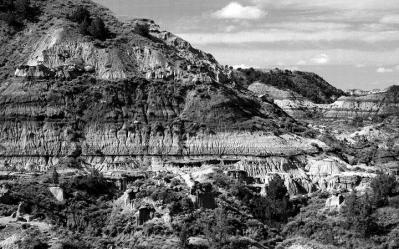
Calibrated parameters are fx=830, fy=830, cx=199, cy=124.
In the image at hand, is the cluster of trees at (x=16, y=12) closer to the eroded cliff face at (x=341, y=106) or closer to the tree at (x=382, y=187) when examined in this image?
the tree at (x=382, y=187)

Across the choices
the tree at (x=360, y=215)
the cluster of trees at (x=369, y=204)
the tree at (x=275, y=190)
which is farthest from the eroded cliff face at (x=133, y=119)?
the tree at (x=360, y=215)

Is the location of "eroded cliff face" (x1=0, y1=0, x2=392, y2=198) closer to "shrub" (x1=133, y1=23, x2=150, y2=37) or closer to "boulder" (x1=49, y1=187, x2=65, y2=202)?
"shrub" (x1=133, y1=23, x2=150, y2=37)

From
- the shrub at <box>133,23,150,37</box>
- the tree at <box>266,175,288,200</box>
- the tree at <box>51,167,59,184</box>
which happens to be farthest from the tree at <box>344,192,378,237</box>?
the shrub at <box>133,23,150,37</box>

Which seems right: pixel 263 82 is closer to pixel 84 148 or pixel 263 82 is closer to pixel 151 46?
pixel 151 46

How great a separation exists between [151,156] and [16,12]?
30.0 metres

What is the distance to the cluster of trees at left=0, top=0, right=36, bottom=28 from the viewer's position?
10025 cm

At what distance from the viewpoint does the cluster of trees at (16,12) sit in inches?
3947

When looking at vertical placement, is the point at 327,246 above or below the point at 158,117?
below

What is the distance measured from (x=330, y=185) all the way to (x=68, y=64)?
31793mm

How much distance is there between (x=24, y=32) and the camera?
99.2 meters

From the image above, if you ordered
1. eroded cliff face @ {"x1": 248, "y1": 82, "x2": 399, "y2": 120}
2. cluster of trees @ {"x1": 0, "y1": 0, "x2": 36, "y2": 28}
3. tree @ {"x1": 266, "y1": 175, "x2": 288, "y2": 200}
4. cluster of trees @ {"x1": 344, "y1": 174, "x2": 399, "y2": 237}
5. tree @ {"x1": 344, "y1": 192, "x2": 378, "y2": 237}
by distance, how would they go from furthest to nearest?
eroded cliff face @ {"x1": 248, "y1": 82, "x2": 399, "y2": 120} → cluster of trees @ {"x1": 0, "y1": 0, "x2": 36, "y2": 28} → tree @ {"x1": 266, "y1": 175, "x2": 288, "y2": 200} → cluster of trees @ {"x1": 344, "y1": 174, "x2": 399, "y2": 237} → tree @ {"x1": 344, "y1": 192, "x2": 378, "y2": 237}

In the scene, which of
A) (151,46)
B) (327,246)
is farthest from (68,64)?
(327,246)

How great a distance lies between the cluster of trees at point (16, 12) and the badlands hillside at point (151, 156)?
158 mm

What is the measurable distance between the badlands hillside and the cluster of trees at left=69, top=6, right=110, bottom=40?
0.18 metres
